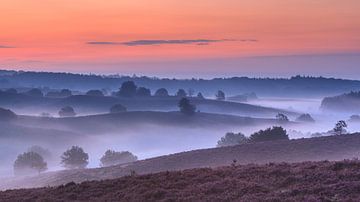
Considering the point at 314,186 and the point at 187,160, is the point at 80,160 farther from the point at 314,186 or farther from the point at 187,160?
the point at 314,186

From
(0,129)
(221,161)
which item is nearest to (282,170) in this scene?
(221,161)

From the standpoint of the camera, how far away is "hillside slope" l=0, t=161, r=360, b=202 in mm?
18844

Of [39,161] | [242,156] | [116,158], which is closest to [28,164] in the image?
[39,161]

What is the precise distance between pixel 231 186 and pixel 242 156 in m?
35.5

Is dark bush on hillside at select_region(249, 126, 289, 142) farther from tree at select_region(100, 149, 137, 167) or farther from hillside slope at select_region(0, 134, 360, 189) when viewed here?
tree at select_region(100, 149, 137, 167)

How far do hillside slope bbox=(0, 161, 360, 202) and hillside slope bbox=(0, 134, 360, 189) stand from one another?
2762cm

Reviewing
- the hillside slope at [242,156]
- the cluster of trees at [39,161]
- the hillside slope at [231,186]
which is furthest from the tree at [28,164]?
the hillside slope at [231,186]

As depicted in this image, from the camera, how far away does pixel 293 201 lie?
17.7 m

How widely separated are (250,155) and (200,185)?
34.6 metres

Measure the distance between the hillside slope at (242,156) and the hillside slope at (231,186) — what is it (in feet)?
90.6

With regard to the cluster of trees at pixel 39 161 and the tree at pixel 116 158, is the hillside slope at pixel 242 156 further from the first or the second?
the tree at pixel 116 158

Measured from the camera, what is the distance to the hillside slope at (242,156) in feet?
172

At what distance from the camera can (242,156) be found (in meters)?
56.1

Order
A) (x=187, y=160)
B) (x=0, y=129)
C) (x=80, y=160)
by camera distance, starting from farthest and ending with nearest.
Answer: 1. (x=0, y=129)
2. (x=80, y=160)
3. (x=187, y=160)
